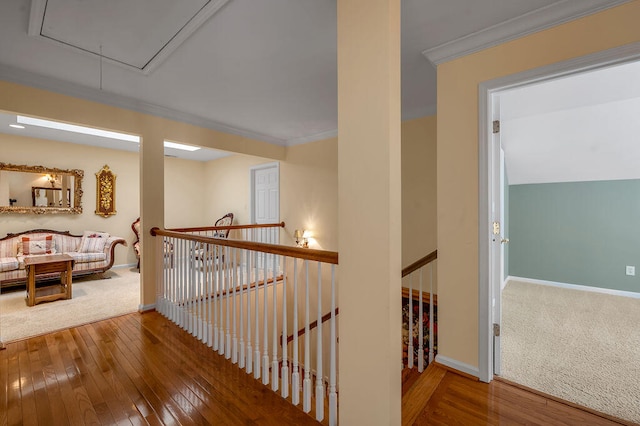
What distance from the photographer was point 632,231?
12.1 feet

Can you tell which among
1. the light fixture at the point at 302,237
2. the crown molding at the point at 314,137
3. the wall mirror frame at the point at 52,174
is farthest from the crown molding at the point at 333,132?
the wall mirror frame at the point at 52,174

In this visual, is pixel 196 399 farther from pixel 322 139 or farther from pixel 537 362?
pixel 322 139

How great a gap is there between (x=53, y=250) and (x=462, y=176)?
20.6 ft

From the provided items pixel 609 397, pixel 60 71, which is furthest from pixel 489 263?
pixel 60 71

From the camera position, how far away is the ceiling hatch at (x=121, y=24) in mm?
1605

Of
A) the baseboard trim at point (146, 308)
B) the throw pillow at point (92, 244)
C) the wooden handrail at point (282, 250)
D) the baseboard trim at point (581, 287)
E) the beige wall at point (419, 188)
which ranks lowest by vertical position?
the baseboard trim at point (581, 287)

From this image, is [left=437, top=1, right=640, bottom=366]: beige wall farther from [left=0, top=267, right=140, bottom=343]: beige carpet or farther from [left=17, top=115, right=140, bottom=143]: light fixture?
[left=17, top=115, right=140, bottom=143]: light fixture

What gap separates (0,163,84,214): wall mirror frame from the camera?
4.37 meters

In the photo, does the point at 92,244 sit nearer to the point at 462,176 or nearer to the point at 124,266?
the point at 124,266

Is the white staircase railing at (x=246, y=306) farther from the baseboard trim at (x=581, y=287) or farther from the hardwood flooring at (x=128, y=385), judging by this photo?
the baseboard trim at (x=581, y=287)

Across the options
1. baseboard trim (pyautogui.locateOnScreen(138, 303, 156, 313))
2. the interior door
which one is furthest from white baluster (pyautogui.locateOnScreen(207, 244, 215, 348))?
the interior door

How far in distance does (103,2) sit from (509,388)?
349cm

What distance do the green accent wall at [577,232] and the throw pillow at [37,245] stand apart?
799cm

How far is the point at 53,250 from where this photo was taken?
179 inches
